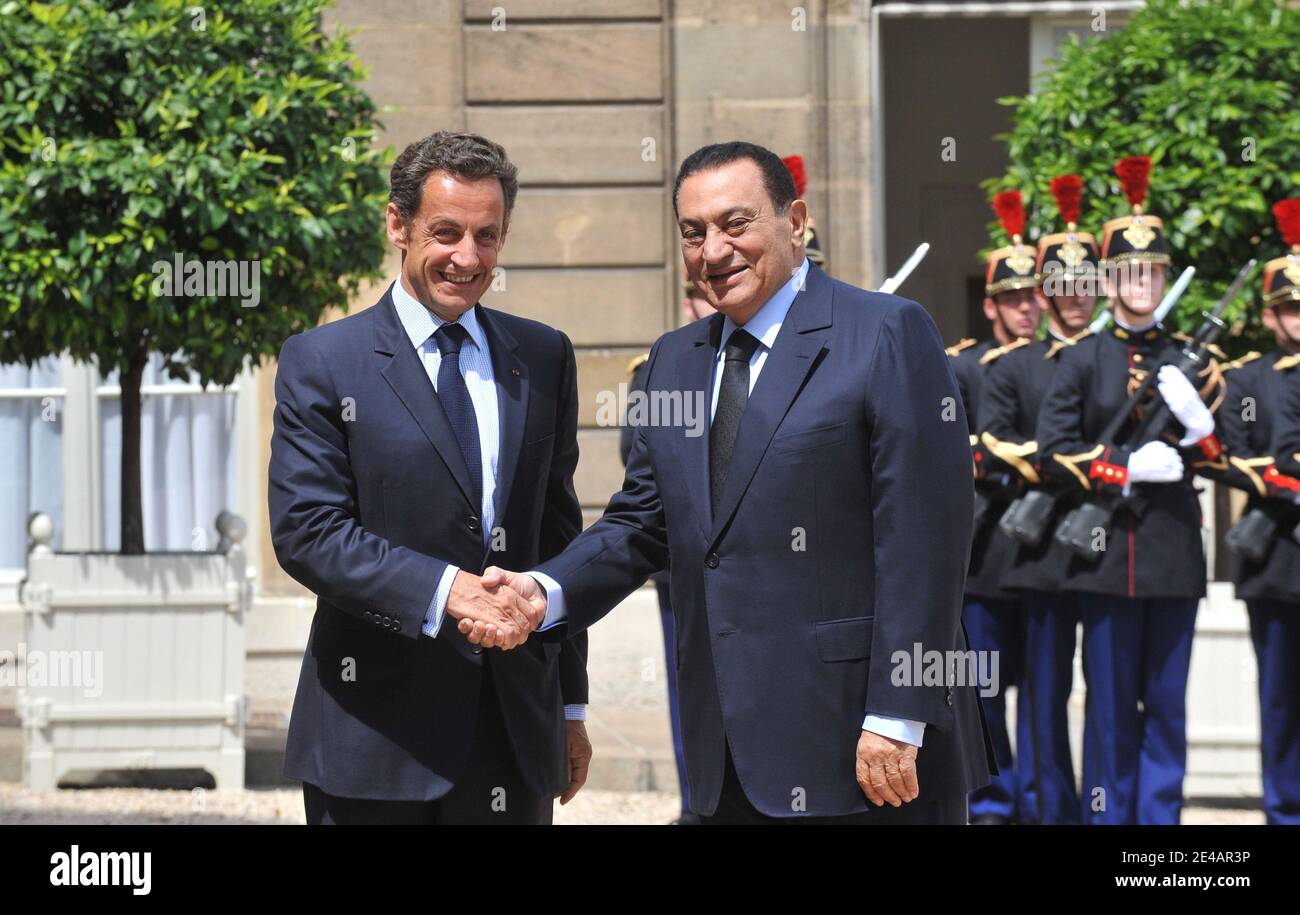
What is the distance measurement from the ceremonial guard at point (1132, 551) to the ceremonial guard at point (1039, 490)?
171 millimetres

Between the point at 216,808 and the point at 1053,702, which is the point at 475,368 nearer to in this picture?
the point at 1053,702

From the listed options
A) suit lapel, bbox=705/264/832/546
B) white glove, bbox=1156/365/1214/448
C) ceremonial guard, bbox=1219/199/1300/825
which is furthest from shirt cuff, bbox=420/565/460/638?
ceremonial guard, bbox=1219/199/1300/825

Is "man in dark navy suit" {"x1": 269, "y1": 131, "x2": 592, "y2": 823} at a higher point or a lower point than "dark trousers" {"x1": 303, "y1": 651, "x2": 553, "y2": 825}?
higher

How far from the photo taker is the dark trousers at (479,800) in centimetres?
363

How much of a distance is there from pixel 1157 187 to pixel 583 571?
555 centimetres

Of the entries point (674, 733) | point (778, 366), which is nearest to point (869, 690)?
point (778, 366)

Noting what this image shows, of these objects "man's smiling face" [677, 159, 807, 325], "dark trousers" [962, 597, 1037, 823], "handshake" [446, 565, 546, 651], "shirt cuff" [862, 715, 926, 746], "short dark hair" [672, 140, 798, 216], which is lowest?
"dark trousers" [962, 597, 1037, 823]

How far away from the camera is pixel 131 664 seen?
7.61 meters

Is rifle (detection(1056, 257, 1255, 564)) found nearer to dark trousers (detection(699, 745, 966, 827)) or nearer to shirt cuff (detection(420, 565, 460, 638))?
dark trousers (detection(699, 745, 966, 827))

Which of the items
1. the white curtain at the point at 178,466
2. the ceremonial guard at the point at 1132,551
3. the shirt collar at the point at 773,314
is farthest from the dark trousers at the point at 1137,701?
the white curtain at the point at 178,466

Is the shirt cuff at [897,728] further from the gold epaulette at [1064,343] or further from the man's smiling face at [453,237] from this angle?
the gold epaulette at [1064,343]

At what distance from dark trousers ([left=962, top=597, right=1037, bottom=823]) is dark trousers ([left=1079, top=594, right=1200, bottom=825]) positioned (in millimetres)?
502

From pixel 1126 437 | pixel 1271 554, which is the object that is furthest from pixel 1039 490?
pixel 1271 554

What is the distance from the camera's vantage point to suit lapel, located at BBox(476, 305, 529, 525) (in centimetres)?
372
